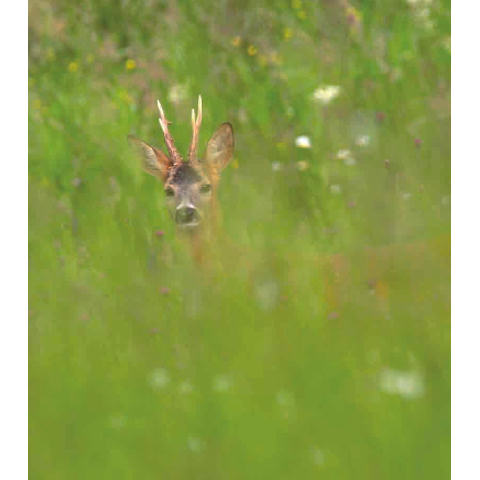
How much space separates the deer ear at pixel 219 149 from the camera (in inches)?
123

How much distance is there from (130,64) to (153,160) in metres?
0.41

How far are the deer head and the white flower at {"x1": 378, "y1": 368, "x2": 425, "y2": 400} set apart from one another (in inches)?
32.3

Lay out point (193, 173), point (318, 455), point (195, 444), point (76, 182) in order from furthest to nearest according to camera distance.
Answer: point (76, 182) < point (193, 173) < point (195, 444) < point (318, 455)

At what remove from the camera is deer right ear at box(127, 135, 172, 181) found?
3.16 metres

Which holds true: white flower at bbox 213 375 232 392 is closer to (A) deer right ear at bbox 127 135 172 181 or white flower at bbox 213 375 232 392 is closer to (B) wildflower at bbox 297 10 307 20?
(A) deer right ear at bbox 127 135 172 181

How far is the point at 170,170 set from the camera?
315 cm

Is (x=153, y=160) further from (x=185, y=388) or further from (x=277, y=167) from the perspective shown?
(x=185, y=388)

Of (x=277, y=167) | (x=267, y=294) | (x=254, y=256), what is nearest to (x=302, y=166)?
(x=277, y=167)

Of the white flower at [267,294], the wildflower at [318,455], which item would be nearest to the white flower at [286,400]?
the wildflower at [318,455]

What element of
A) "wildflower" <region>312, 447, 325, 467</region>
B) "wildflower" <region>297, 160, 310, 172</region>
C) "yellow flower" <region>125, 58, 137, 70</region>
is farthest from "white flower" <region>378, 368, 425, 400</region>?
"yellow flower" <region>125, 58, 137, 70</region>

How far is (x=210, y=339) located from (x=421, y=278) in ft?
2.43

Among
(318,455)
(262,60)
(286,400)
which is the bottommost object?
(318,455)

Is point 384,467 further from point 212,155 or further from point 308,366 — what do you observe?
point 212,155

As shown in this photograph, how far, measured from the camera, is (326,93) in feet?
10.3
